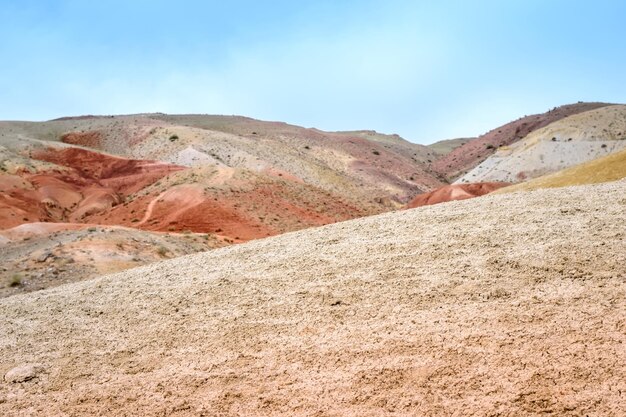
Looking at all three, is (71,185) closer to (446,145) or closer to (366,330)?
(366,330)

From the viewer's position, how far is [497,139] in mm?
97875

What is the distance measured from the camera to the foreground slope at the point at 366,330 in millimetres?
5000

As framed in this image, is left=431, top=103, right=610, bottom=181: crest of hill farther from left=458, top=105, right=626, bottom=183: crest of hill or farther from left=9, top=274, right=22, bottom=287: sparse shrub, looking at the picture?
left=9, top=274, right=22, bottom=287: sparse shrub

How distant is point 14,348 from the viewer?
773 cm

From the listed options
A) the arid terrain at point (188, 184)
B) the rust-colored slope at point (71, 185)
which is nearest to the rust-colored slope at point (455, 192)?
the arid terrain at point (188, 184)

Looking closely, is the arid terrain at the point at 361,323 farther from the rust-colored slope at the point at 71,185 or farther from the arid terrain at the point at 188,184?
the rust-colored slope at the point at 71,185

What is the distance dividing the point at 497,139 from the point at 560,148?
145 feet

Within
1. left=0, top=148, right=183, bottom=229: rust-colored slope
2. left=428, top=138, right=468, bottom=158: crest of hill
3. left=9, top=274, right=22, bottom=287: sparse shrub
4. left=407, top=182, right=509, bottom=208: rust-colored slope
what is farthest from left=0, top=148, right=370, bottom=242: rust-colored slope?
left=428, top=138, right=468, bottom=158: crest of hill

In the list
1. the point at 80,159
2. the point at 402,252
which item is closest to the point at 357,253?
the point at 402,252

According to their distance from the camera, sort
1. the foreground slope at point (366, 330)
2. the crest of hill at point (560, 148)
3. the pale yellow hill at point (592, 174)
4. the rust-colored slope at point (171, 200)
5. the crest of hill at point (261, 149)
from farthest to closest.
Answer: the crest of hill at point (261, 149) → the crest of hill at point (560, 148) → the rust-colored slope at point (171, 200) → the pale yellow hill at point (592, 174) → the foreground slope at point (366, 330)

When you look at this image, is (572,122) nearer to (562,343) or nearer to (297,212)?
(297,212)

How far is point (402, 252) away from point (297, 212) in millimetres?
31259

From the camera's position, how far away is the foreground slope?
500 centimetres

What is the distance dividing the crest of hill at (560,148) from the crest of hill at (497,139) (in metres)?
27.4
